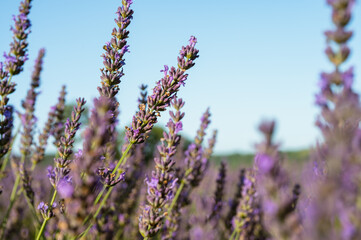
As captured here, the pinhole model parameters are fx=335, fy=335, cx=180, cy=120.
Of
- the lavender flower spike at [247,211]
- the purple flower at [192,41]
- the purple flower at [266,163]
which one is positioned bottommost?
the lavender flower spike at [247,211]

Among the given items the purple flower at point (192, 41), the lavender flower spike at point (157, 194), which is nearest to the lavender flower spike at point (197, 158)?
the lavender flower spike at point (157, 194)

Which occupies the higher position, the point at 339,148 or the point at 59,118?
the point at 59,118

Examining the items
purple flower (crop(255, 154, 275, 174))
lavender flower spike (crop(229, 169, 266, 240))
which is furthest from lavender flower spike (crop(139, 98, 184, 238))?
purple flower (crop(255, 154, 275, 174))

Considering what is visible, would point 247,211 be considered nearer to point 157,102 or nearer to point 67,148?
point 157,102

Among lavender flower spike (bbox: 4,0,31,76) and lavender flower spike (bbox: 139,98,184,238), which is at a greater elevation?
lavender flower spike (bbox: 4,0,31,76)

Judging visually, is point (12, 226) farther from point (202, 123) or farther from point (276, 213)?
point (276, 213)

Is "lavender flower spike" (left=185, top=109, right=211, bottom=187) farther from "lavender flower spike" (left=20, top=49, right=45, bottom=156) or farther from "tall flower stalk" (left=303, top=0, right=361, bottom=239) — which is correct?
"tall flower stalk" (left=303, top=0, right=361, bottom=239)

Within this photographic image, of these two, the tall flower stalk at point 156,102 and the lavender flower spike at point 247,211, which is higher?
the tall flower stalk at point 156,102

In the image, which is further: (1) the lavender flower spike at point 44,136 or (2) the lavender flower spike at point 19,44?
(1) the lavender flower spike at point 44,136

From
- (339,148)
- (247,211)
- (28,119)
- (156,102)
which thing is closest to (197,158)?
(247,211)

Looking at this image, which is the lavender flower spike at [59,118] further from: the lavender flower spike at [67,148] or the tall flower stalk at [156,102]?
the tall flower stalk at [156,102]

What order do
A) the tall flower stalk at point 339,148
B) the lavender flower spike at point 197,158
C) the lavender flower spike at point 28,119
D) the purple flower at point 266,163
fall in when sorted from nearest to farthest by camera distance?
1. the tall flower stalk at point 339,148
2. the purple flower at point 266,163
3. the lavender flower spike at point 197,158
4. the lavender flower spike at point 28,119

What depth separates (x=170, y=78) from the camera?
2.63 metres

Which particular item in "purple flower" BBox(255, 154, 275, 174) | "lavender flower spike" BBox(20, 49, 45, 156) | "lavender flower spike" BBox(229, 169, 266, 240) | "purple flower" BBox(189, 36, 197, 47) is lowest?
"lavender flower spike" BBox(229, 169, 266, 240)
